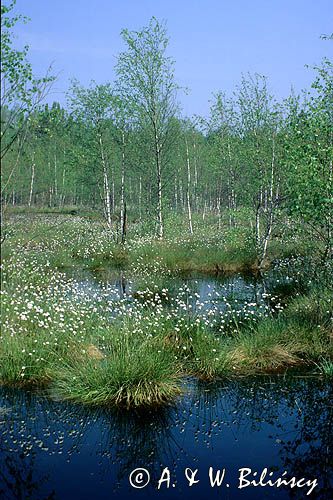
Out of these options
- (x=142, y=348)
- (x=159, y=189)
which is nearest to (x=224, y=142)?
(x=159, y=189)

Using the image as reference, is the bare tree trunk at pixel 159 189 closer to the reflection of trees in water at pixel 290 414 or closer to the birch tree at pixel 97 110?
the birch tree at pixel 97 110

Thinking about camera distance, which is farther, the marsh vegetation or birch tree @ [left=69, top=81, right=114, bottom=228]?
birch tree @ [left=69, top=81, right=114, bottom=228]

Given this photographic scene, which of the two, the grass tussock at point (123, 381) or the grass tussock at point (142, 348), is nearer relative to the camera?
the grass tussock at point (123, 381)

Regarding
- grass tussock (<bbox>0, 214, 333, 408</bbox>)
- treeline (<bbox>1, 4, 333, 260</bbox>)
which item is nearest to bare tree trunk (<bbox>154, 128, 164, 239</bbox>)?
treeline (<bbox>1, 4, 333, 260</bbox>)

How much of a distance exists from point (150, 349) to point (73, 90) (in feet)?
81.7

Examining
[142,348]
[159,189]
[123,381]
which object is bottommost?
[123,381]

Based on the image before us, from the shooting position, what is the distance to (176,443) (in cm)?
801

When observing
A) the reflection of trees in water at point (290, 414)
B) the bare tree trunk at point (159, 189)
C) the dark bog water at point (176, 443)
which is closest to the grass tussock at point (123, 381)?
the dark bog water at point (176, 443)

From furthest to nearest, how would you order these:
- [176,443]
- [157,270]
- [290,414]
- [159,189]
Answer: [159,189], [157,270], [290,414], [176,443]

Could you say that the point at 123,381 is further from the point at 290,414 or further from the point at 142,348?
the point at 290,414

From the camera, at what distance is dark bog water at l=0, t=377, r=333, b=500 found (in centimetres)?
689

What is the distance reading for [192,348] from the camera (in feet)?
37.3

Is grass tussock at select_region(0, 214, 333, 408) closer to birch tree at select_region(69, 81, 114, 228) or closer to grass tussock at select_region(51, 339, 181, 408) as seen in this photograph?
grass tussock at select_region(51, 339, 181, 408)

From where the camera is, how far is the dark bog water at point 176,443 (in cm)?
689
